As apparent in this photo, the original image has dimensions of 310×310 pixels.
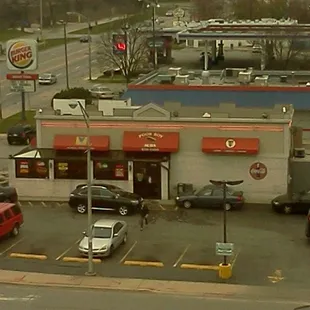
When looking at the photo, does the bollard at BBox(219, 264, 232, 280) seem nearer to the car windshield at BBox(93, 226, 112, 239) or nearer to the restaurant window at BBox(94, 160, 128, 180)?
the car windshield at BBox(93, 226, 112, 239)

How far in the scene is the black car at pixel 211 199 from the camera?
33406mm

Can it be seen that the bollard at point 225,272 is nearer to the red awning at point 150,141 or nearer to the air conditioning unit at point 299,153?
the red awning at point 150,141

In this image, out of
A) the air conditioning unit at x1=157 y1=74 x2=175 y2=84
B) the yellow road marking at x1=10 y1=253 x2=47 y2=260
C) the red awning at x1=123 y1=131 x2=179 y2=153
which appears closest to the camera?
the yellow road marking at x1=10 y1=253 x2=47 y2=260

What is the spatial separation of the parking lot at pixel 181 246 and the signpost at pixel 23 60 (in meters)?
20.3

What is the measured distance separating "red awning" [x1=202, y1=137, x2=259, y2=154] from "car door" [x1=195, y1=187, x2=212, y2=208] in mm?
2041

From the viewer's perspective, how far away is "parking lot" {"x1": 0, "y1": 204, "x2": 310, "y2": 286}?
2592cm

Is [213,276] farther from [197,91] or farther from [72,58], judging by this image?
[72,58]

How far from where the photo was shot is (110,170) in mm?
35406

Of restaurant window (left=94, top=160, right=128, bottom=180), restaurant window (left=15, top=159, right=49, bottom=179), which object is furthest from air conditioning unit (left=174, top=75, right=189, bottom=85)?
restaurant window (left=15, top=159, right=49, bottom=179)

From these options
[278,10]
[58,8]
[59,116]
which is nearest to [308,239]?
[59,116]

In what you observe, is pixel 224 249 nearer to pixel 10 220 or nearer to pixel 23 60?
pixel 10 220

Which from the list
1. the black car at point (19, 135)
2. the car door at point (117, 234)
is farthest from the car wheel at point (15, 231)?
the black car at point (19, 135)

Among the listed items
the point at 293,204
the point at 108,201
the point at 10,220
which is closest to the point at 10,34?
the point at 108,201

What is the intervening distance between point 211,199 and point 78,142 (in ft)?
22.8
